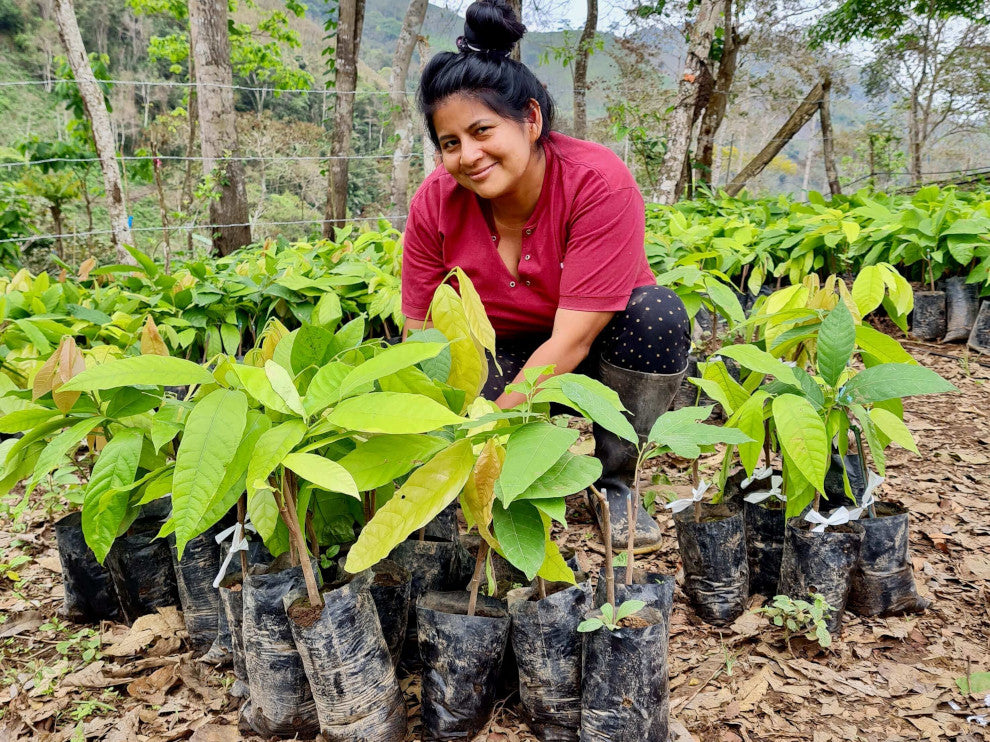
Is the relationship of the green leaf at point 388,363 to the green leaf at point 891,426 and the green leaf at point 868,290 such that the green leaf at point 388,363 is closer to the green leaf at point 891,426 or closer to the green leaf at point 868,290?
the green leaf at point 891,426

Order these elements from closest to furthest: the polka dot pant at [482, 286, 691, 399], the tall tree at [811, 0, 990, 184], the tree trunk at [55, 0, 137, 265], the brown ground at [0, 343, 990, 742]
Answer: the brown ground at [0, 343, 990, 742]
the polka dot pant at [482, 286, 691, 399]
the tree trunk at [55, 0, 137, 265]
the tall tree at [811, 0, 990, 184]

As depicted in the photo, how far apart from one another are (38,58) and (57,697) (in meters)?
30.9

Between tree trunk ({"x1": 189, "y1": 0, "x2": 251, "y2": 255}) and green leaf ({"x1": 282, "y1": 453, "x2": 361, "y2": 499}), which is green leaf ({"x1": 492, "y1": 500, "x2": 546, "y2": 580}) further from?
tree trunk ({"x1": 189, "y1": 0, "x2": 251, "y2": 255})

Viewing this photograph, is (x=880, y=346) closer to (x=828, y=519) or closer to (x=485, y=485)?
(x=828, y=519)

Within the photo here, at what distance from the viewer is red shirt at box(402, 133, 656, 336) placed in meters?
1.65

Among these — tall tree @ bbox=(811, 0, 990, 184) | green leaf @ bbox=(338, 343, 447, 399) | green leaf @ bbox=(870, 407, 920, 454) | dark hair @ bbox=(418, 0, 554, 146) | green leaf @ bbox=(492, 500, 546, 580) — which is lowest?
green leaf @ bbox=(492, 500, 546, 580)

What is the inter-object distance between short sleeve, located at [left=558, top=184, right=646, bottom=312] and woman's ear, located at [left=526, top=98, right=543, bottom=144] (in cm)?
20

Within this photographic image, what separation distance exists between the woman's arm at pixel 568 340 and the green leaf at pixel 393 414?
0.73 m

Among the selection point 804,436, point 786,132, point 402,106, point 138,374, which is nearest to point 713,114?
point 786,132

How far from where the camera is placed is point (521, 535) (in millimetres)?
940

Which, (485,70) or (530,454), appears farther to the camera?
(485,70)

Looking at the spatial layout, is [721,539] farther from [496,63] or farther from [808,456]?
[496,63]

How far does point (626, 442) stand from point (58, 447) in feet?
4.19

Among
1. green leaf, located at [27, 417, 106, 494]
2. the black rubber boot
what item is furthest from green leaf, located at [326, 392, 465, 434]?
the black rubber boot
